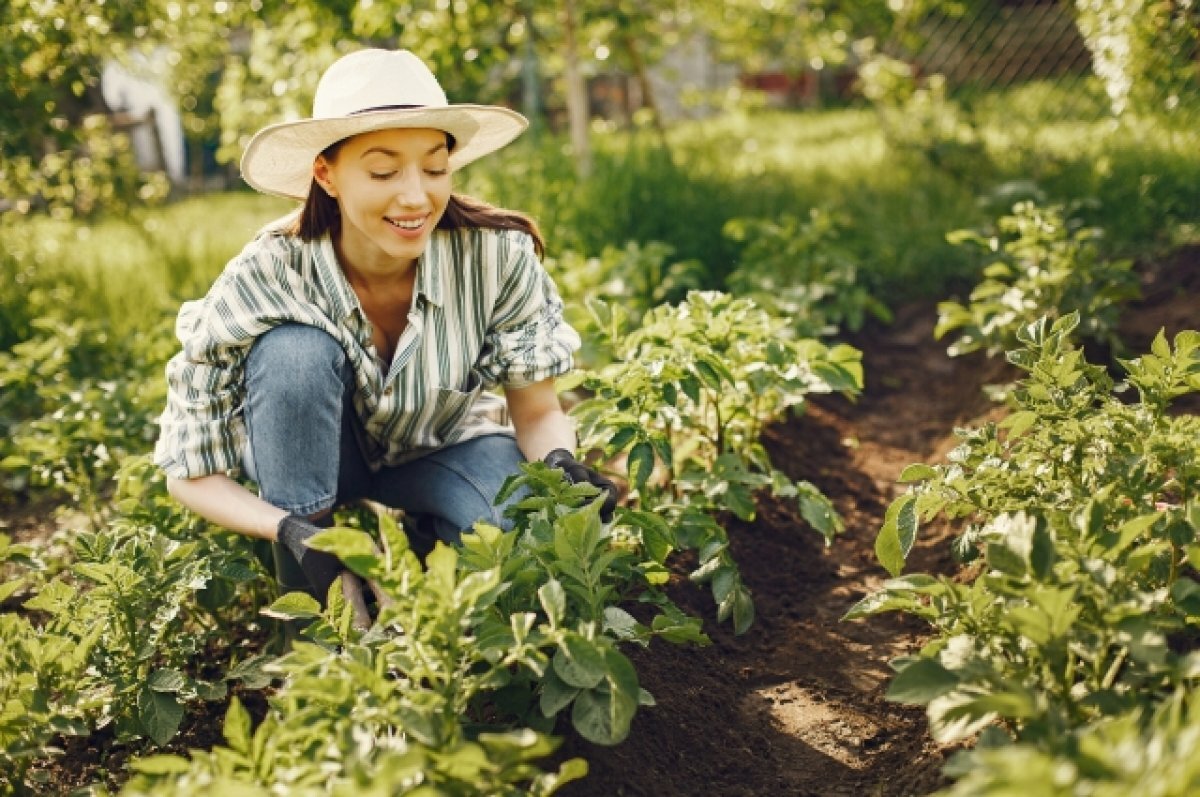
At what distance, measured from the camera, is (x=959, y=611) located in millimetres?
1719

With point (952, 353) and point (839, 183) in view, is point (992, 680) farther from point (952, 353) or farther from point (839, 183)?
point (839, 183)

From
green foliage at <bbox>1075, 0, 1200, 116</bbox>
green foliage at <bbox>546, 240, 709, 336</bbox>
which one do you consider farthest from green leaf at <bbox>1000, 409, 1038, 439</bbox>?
green foliage at <bbox>1075, 0, 1200, 116</bbox>

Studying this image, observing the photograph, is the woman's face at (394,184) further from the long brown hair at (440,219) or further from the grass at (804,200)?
the grass at (804,200)

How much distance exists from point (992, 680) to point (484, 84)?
527 centimetres

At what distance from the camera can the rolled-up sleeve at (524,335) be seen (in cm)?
252

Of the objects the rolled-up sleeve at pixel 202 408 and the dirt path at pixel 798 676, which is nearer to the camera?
the dirt path at pixel 798 676

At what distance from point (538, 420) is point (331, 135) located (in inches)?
28.2

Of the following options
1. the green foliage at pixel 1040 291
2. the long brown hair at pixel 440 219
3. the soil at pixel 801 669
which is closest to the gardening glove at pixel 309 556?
the soil at pixel 801 669

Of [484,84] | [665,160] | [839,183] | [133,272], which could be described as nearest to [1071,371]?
[665,160]

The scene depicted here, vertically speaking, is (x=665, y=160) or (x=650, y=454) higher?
(x=665, y=160)

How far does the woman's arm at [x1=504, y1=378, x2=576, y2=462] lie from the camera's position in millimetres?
2533

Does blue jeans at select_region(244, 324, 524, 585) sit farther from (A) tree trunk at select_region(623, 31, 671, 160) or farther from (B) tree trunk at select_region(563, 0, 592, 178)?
(A) tree trunk at select_region(623, 31, 671, 160)

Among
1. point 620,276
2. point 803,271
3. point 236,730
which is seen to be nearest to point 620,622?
point 236,730

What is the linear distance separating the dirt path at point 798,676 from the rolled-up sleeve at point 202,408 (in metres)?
0.89
